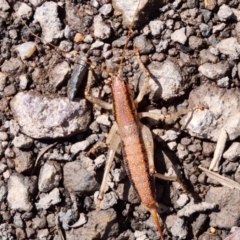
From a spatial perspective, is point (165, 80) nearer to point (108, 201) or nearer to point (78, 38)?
point (78, 38)

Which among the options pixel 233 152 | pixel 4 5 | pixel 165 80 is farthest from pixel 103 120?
pixel 4 5

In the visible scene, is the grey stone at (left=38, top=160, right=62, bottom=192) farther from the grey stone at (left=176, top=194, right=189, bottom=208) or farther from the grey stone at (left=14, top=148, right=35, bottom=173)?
the grey stone at (left=176, top=194, right=189, bottom=208)

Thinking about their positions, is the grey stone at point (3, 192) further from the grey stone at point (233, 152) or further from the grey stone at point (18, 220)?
the grey stone at point (233, 152)

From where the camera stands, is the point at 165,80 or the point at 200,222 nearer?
the point at 165,80

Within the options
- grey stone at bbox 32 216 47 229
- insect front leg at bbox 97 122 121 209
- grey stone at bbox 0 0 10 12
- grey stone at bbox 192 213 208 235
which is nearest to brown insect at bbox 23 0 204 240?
insect front leg at bbox 97 122 121 209

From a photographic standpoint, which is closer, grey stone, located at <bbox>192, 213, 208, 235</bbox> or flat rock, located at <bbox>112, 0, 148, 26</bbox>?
flat rock, located at <bbox>112, 0, 148, 26</bbox>

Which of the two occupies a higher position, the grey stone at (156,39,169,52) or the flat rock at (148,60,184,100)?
the grey stone at (156,39,169,52)
